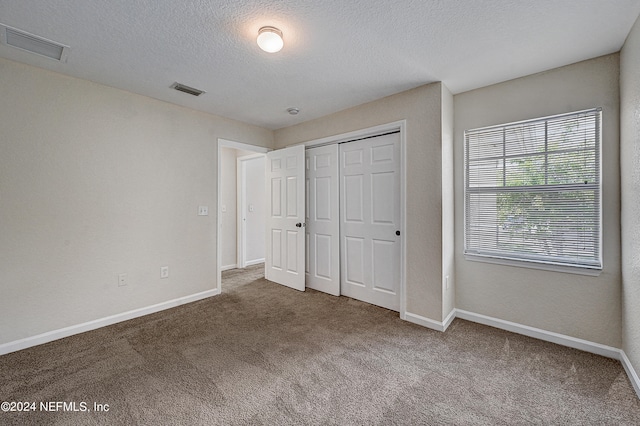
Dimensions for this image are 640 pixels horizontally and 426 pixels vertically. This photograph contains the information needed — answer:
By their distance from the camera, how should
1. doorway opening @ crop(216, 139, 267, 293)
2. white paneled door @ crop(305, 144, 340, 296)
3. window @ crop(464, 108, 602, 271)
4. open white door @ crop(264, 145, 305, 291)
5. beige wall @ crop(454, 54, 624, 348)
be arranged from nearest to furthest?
beige wall @ crop(454, 54, 624, 348) < window @ crop(464, 108, 602, 271) < white paneled door @ crop(305, 144, 340, 296) < open white door @ crop(264, 145, 305, 291) < doorway opening @ crop(216, 139, 267, 293)

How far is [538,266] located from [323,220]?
2.41m

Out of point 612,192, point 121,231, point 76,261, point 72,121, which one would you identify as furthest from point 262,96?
point 612,192

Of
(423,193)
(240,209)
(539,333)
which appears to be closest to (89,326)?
(240,209)

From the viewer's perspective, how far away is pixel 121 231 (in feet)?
9.56

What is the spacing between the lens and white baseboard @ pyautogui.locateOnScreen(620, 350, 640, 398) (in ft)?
5.92

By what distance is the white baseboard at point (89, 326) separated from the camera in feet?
7.64

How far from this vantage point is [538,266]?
8.36ft

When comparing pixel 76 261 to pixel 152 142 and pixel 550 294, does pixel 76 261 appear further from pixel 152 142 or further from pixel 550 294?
pixel 550 294

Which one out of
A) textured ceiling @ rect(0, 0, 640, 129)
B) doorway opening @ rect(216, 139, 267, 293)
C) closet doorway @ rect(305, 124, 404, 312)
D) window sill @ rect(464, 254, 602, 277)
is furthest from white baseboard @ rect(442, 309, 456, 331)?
doorway opening @ rect(216, 139, 267, 293)

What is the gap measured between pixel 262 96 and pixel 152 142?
136cm

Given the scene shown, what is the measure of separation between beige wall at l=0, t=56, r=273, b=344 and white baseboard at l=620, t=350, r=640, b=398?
4.01 meters

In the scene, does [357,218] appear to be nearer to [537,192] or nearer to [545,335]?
[537,192]

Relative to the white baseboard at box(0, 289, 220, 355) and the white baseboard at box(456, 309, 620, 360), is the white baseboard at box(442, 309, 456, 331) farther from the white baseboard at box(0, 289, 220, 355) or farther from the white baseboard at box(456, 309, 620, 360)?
the white baseboard at box(0, 289, 220, 355)

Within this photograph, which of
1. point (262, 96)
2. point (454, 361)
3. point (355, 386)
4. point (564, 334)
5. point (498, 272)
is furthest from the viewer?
point (262, 96)
